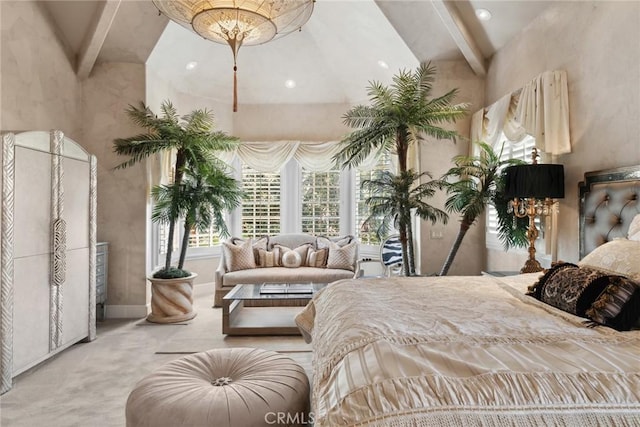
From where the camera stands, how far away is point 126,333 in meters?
4.01

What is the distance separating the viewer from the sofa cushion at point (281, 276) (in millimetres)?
4945

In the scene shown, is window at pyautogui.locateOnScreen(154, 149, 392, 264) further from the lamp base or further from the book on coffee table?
the lamp base

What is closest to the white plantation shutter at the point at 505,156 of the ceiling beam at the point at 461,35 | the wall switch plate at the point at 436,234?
the wall switch plate at the point at 436,234

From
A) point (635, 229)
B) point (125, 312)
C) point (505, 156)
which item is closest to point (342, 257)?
point (505, 156)

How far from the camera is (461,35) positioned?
409cm

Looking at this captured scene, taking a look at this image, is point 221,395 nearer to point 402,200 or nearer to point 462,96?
point 402,200

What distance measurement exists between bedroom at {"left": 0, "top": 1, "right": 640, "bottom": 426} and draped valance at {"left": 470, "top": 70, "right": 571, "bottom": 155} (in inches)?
3.0

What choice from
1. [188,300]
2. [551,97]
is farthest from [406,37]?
[188,300]

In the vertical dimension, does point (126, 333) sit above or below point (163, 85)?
below

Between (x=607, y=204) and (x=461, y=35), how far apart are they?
2.41 m

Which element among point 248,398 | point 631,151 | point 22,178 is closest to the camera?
point 248,398

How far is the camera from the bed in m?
0.90

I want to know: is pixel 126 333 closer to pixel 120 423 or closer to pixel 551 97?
pixel 120 423

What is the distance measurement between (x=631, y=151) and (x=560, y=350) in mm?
1953
